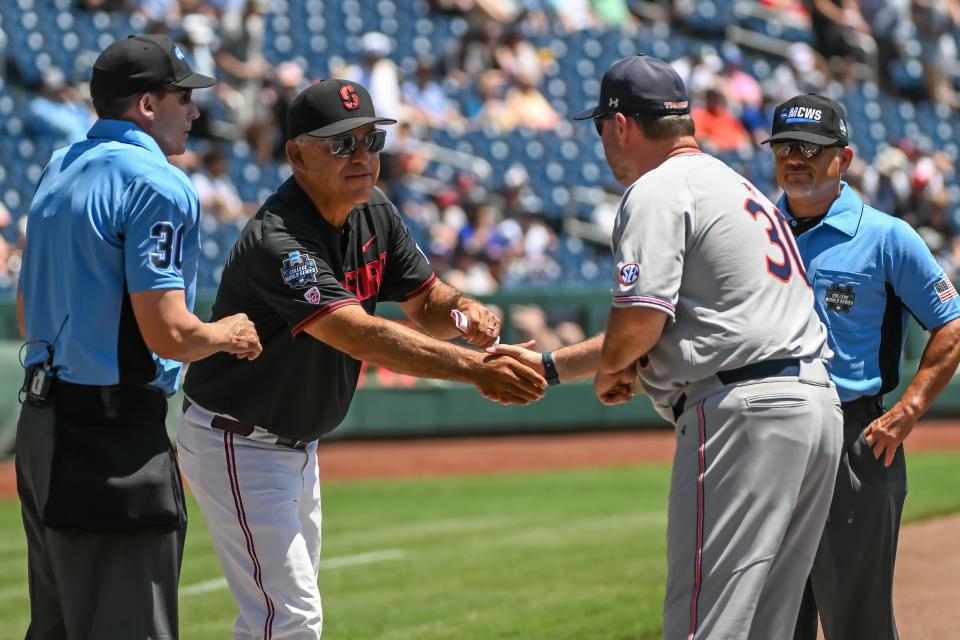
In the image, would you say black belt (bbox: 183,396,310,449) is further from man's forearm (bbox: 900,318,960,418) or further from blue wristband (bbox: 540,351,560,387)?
man's forearm (bbox: 900,318,960,418)

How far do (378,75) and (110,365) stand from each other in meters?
13.1

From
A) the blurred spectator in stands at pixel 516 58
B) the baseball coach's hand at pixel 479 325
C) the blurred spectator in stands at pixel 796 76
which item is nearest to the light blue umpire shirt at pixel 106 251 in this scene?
the baseball coach's hand at pixel 479 325

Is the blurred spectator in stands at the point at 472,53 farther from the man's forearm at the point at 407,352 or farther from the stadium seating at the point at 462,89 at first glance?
the man's forearm at the point at 407,352

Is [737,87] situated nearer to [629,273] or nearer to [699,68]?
[699,68]

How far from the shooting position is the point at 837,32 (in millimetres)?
21281

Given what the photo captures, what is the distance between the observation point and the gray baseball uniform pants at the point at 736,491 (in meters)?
3.85

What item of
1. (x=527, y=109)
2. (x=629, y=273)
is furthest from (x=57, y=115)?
(x=629, y=273)

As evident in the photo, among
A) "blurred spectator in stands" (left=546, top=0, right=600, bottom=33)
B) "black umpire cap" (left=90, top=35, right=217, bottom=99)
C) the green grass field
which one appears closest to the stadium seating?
"blurred spectator in stands" (left=546, top=0, right=600, bottom=33)

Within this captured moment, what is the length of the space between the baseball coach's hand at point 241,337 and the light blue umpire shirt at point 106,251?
0.61 feet

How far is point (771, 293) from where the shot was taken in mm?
3943

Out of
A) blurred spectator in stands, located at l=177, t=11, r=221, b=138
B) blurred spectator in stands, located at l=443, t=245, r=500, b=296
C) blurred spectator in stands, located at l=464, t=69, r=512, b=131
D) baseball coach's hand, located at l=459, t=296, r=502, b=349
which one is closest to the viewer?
baseball coach's hand, located at l=459, t=296, r=502, b=349

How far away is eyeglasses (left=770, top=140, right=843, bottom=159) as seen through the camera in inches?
189

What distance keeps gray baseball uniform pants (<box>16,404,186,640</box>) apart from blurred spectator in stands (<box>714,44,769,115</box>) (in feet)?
52.6

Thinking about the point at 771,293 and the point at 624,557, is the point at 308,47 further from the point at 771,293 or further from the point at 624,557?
the point at 771,293
